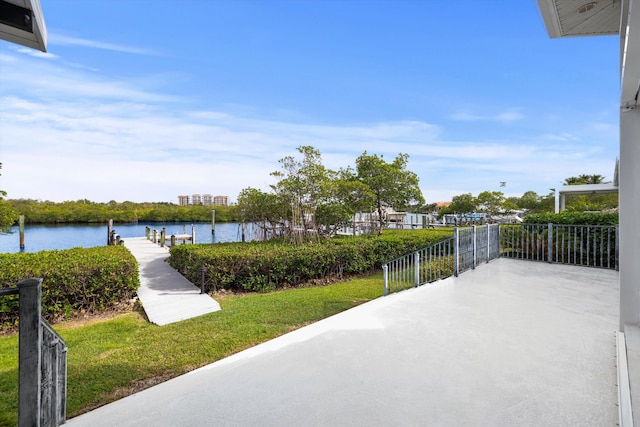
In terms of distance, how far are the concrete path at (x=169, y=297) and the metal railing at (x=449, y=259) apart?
3365 mm

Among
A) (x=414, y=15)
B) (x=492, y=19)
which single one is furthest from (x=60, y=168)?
(x=492, y=19)

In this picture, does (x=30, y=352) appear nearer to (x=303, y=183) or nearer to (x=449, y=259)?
(x=449, y=259)

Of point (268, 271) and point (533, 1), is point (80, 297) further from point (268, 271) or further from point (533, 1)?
point (533, 1)

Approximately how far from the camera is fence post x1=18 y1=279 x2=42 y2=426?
180 cm

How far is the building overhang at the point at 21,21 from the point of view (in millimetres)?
2637

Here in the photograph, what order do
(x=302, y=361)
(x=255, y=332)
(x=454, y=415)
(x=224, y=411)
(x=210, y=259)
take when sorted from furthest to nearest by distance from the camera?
(x=210, y=259) < (x=255, y=332) < (x=302, y=361) < (x=224, y=411) < (x=454, y=415)

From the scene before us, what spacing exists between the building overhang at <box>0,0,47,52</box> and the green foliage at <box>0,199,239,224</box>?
15.1m

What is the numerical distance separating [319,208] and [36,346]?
8550mm

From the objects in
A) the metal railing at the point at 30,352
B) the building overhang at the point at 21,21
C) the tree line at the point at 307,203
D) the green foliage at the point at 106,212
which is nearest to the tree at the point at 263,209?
the tree line at the point at 307,203

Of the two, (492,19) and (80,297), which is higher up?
(492,19)

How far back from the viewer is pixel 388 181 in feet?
51.0

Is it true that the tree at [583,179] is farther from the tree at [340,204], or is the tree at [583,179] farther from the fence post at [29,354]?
the fence post at [29,354]

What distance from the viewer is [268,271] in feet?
23.2

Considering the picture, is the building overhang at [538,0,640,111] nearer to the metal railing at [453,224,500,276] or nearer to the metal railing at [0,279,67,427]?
the metal railing at [453,224,500,276]
